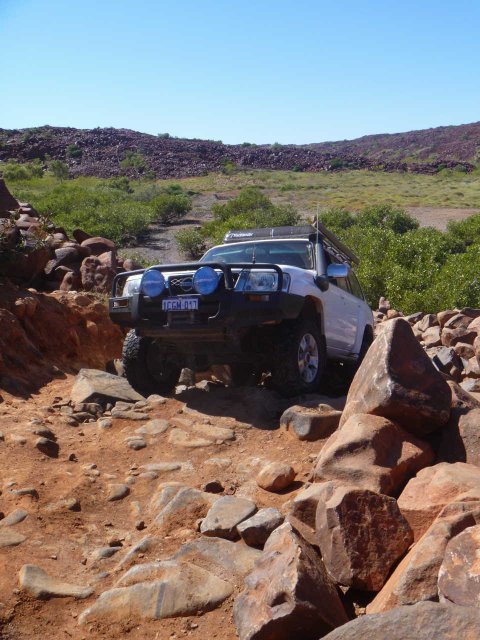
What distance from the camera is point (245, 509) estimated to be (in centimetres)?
409

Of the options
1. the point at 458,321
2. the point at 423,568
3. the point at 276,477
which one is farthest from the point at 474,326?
the point at 423,568

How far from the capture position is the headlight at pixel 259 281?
6.07 metres

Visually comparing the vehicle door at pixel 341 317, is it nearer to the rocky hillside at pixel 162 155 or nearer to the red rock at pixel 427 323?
the red rock at pixel 427 323

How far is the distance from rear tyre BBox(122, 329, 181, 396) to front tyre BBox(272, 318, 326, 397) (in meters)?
1.25

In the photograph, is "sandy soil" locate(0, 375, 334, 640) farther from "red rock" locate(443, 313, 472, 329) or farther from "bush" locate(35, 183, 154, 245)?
"bush" locate(35, 183, 154, 245)

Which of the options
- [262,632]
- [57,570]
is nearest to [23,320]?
[57,570]

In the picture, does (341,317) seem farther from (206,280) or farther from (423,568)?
(423,568)

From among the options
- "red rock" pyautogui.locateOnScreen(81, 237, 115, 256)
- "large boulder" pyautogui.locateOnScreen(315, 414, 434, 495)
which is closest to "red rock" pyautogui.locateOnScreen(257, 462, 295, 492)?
"large boulder" pyautogui.locateOnScreen(315, 414, 434, 495)

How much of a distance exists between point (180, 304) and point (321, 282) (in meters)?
1.59

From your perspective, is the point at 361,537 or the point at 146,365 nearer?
the point at 361,537

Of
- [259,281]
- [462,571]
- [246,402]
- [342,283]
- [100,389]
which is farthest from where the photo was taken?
[342,283]

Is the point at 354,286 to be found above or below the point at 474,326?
above

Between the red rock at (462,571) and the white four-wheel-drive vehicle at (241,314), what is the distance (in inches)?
131

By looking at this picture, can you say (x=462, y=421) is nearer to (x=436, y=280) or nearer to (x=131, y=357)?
(x=131, y=357)
